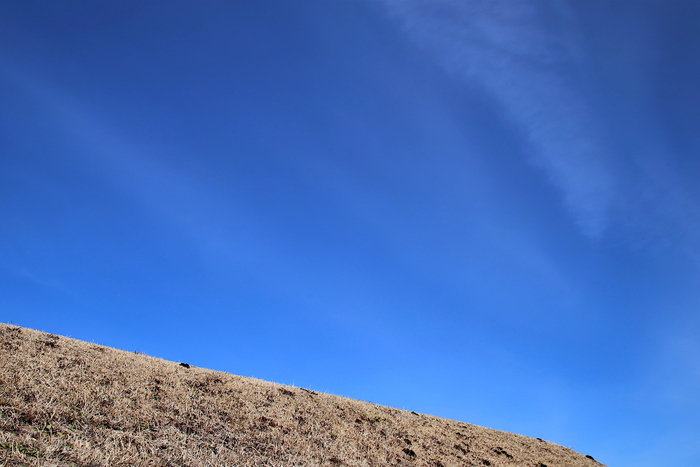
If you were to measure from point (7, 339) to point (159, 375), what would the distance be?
709 centimetres

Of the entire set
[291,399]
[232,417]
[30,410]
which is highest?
[291,399]

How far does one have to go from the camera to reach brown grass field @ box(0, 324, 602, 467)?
39.5 ft

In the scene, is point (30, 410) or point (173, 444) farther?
point (173, 444)

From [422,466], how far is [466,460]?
4477 mm

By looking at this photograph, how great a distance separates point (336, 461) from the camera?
1636 cm

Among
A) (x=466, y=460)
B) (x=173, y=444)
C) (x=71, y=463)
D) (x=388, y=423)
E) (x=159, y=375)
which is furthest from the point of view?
(x=388, y=423)

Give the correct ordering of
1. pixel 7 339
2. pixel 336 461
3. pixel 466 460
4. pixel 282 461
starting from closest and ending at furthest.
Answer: pixel 282 461 → pixel 336 461 → pixel 7 339 → pixel 466 460

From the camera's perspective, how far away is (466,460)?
21.8 m

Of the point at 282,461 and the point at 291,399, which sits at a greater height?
the point at 291,399

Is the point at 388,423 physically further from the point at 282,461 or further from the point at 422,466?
the point at 282,461

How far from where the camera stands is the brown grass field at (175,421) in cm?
1203

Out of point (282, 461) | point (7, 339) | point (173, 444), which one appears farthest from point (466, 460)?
point (7, 339)

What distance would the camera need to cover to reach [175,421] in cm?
1523

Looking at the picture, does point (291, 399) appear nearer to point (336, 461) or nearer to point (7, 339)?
point (336, 461)
